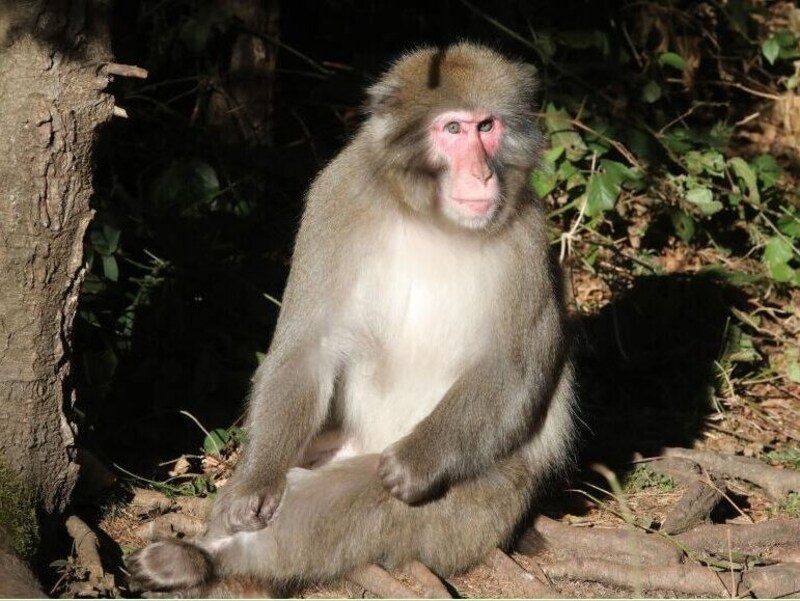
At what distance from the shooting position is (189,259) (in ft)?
21.5

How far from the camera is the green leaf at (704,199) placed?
7602 mm

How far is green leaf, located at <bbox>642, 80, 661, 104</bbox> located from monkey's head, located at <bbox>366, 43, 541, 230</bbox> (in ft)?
10.8

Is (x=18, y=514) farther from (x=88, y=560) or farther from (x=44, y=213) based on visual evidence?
(x=44, y=213)

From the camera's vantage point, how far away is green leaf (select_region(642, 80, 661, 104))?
7.98 metres

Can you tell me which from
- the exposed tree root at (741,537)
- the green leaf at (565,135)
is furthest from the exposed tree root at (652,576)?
the green leaf at (565,135)

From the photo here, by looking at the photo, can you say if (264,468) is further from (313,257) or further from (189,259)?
(189,259)

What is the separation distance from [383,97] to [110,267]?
6.41 ft

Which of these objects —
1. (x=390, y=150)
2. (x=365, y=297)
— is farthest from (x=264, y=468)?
(x=390, y=150)

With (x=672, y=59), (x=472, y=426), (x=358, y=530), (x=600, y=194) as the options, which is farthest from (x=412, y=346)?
A: (x=672, y=59)

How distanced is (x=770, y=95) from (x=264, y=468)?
5750 millimetres

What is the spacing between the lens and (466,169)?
4629mm

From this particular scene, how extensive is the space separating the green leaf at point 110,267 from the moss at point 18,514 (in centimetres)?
176

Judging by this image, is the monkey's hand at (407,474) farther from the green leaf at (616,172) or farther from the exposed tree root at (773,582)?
the green leaf at (616,172)

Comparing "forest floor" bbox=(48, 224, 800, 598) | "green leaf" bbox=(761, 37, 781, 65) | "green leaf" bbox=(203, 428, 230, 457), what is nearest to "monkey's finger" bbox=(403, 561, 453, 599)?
"forest floor" bbox=(48, 224, 800, 598)
